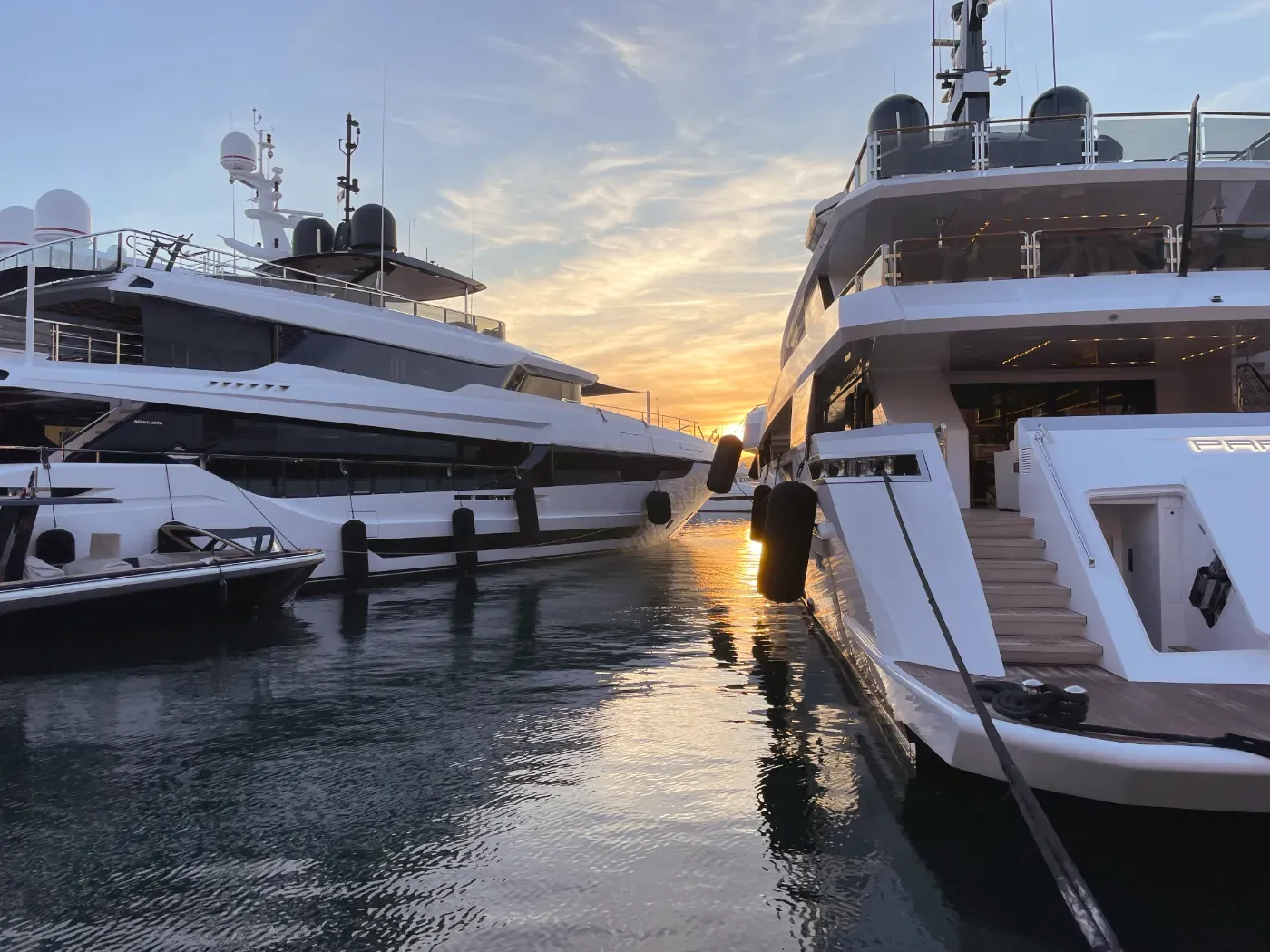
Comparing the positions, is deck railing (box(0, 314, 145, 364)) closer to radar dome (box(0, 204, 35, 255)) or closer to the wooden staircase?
radar dome (box(0, 204, 35, 255))

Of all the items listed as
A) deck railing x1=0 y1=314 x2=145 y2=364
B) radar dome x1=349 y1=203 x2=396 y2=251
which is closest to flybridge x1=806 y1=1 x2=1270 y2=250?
deck railing x1=0 y1=314 x2=145 y2=364

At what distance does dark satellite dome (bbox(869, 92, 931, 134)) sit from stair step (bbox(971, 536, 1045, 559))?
20.7 ft

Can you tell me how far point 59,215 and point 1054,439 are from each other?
1925 centimetres

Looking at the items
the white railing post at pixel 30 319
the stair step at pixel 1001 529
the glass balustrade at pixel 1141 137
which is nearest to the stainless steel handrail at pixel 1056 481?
the stair step at pixel 1001 529

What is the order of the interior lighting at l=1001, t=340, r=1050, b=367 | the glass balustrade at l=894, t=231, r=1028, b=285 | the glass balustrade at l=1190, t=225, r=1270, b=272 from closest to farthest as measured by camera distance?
the glass balustrade at l=1190, t=225, r=1270, b=272 → the glass balustrade at l=894, t=231, r=1028, b=285 → the interior lighting at l=1001, t=340, r=1050, b=367

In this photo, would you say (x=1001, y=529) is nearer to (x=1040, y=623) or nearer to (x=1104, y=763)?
(x=1040, y=623)

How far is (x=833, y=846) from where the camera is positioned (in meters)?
3.93

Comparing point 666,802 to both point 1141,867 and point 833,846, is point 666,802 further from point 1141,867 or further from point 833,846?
point 1141,867

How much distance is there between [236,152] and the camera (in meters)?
21.2

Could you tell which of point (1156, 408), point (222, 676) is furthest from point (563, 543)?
point (1156, 408)

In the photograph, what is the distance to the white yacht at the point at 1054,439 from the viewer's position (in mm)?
3889

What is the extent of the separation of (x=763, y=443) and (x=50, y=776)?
12.3 meters

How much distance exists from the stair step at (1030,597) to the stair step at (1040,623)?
82mm

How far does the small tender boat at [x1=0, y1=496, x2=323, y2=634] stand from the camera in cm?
918
